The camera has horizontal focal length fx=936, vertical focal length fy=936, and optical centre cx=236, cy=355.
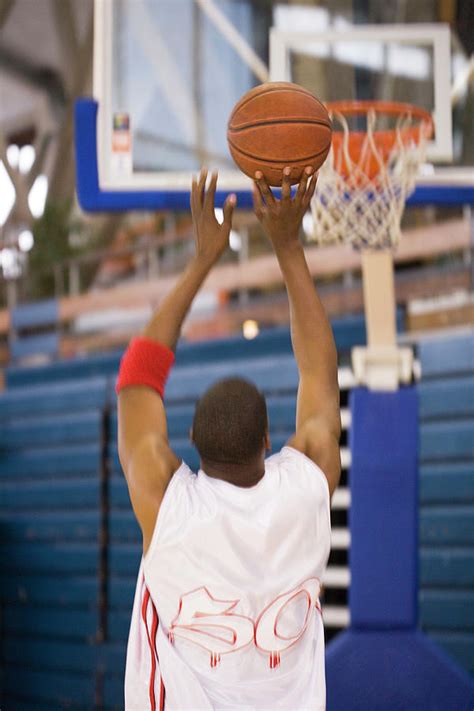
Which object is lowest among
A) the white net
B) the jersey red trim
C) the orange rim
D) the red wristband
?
the jersey red trim

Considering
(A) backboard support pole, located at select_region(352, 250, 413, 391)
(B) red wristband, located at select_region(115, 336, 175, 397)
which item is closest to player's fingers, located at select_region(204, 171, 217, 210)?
(B) red wristband, located at select_region(115, 336, 175, 397)

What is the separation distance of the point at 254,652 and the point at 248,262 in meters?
6.71

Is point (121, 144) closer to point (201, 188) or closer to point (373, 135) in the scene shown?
point (373, 135)

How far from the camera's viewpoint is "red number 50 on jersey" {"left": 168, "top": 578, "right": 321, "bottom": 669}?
5.72 feet

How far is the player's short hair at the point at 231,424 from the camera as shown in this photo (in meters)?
1.74

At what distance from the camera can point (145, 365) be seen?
72.2 inches

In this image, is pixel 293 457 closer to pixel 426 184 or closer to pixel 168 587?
pixel 168 587

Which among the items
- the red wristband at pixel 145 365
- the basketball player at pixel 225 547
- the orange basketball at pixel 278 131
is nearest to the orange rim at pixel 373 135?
the orange basketball at pixel 278 131

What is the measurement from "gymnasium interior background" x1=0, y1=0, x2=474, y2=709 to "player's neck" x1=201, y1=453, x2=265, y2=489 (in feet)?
9.06

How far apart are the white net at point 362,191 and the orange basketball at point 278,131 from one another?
1.33 meters

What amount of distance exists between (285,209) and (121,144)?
7.97ft

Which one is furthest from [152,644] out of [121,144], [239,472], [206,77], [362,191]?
[206,77]

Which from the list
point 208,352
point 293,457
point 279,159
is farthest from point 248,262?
point 293,457

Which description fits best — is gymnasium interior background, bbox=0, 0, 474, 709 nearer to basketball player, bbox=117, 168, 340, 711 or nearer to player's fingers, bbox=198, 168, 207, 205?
player's fingers, bbox=198, 168, 207, 205
